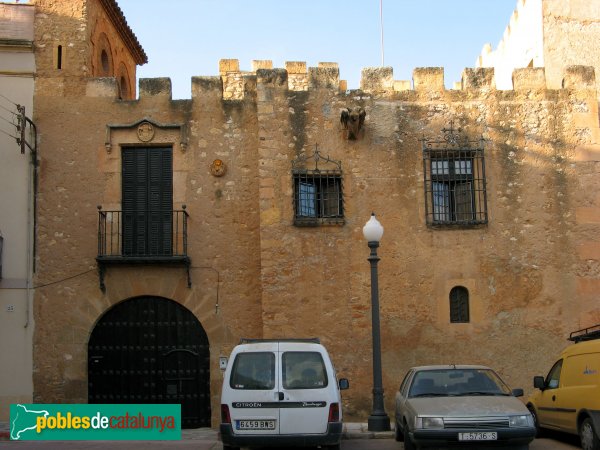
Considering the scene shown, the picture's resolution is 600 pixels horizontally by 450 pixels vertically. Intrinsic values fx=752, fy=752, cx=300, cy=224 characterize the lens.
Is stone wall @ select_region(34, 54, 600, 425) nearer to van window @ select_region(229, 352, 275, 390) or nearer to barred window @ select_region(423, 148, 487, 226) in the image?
barred window @ select_region(423, 148, 487, 226)

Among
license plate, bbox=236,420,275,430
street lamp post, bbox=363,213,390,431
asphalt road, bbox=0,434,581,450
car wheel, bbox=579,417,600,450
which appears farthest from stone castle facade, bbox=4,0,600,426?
license plate, bbox=236,420,275,430

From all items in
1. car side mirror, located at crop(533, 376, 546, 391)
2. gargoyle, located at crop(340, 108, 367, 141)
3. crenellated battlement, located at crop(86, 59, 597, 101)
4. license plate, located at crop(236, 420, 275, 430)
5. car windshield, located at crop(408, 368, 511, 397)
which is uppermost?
crenellated battlement, located at crop(86, 59, 597, 101)

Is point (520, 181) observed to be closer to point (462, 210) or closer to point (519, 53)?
point (462, 210)

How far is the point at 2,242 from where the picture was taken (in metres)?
15.1

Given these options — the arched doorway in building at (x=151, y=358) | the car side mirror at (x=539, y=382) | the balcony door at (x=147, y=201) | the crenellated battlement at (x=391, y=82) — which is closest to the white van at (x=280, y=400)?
the car side mirror at (x=539, y=382)

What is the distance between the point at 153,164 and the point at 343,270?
14.8 ft

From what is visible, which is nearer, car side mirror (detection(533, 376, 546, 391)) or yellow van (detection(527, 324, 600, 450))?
yellow van (detection(527, 324, 600, 450))

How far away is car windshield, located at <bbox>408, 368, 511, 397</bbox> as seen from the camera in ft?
34.1

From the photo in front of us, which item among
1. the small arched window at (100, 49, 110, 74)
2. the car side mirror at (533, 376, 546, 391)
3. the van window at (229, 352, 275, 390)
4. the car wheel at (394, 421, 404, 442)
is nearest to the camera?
the van window at (229, 352, 275, 390)

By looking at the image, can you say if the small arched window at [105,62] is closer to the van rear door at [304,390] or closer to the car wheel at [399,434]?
the van rear door at [304,390]

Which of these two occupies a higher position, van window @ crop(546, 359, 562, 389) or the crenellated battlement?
the crenellated battlement

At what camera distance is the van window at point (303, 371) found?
10.0 metres

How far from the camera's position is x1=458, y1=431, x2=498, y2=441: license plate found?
916cm

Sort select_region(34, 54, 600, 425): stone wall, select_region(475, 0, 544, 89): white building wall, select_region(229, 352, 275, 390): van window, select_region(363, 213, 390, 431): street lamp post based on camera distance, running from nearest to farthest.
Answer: select_region(229, 352, 275, 390): van window, select_region(363, 213, 390, 431): street lamp post, select_region(34, 54, 600, 425): stone wall, select_region(475, 0, 544, 89): white building wall
